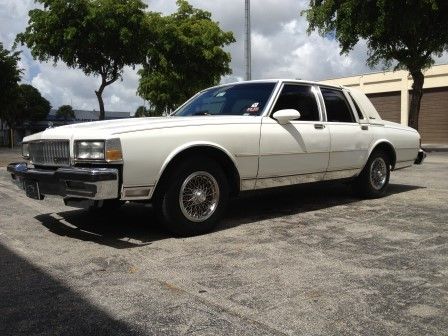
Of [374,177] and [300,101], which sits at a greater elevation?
[300,101]

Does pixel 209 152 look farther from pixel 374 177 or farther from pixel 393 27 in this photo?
pixel 393 27

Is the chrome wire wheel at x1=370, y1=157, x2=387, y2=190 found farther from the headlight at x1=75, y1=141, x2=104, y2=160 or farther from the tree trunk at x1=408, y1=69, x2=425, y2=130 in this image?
the tree trunk at x1=408, y1=69, x2=425, y2=130

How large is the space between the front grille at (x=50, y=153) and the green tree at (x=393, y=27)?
16.4m

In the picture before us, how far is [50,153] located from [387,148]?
15.2 feet

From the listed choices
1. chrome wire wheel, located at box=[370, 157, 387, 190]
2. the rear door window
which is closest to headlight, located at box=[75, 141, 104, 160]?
the rear door window

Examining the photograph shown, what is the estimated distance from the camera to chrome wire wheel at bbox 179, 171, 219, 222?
4.76 metres

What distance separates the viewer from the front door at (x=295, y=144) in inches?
211

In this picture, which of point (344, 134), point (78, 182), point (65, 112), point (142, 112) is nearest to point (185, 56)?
point (344, 134)

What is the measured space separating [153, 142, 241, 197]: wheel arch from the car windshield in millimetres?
717

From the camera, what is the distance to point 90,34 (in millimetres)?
21109

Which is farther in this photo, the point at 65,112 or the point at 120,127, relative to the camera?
the point at 65,112

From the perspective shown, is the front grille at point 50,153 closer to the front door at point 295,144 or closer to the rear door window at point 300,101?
the front door at point 295,144

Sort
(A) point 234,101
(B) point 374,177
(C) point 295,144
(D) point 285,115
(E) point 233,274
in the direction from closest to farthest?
(E) point 233,274 < (D) point 285,115 < (C) point 295,144 < (A) point 234,101 < (B) point 374,177

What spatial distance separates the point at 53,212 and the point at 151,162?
2430mm
